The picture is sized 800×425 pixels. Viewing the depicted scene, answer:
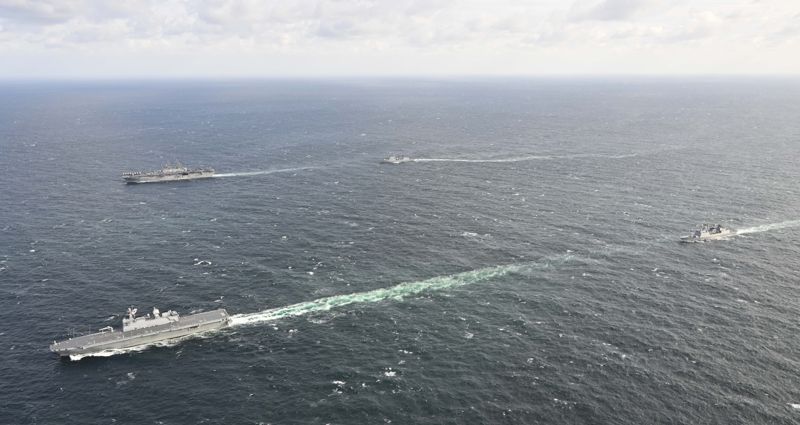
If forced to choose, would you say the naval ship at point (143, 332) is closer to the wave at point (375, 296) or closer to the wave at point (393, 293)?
the wave at point (375, 296)

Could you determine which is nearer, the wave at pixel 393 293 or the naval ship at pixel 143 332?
the naval ship at pixel 143 332

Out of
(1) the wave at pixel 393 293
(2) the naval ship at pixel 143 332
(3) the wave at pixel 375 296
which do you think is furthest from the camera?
(1) the wave at pixel 393 293

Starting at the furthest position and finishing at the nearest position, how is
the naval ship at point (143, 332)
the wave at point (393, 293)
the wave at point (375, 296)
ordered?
the wave at point (393, 293) → the wave at point (375, 296) → the naval ship at point (143, 332)

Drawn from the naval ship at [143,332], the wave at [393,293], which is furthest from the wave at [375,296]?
the naval ship at [143,332]

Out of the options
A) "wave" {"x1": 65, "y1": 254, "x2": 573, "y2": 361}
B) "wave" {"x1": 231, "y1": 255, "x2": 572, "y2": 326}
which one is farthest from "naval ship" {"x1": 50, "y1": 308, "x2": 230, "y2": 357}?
"wave" {"x1": 231, "y1": 255, "x2": 572, "y2": 326}

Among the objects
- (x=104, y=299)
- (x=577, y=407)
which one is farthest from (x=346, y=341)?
(x=104, y=299)

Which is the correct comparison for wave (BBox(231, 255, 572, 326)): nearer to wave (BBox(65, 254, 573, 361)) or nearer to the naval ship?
wave (BBox(65, 254, 573, 361))
